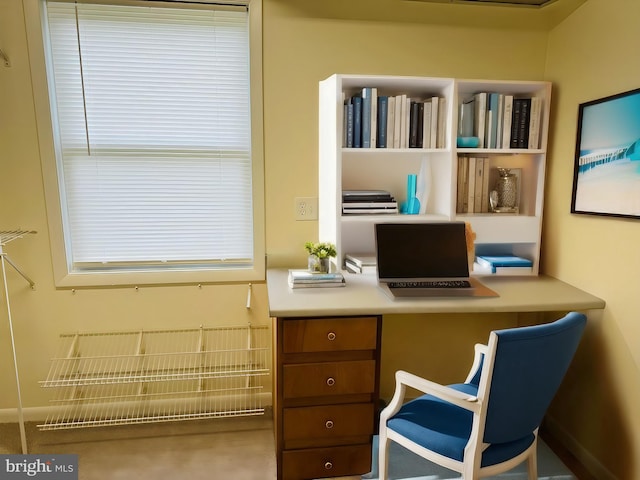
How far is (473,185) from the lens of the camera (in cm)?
215

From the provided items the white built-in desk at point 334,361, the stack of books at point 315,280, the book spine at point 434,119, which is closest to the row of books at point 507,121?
the book spine at point 434,119

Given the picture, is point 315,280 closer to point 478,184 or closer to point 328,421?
point 328,421

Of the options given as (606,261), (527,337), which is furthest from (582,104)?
(527,337)

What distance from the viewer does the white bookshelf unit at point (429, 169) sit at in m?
1.93

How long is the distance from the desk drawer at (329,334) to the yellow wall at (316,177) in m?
0.66

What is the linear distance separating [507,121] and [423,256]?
789 millimetres

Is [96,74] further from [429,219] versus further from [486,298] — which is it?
[486,298]

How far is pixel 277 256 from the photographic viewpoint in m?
2.21

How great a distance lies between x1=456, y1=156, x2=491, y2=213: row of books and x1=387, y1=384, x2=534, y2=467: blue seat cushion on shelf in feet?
3.11

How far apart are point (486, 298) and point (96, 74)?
2051 mm

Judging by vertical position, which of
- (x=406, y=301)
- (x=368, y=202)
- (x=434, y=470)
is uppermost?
(x=368, y=202)

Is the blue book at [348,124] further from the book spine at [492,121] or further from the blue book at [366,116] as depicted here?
the book spine at [492,121]

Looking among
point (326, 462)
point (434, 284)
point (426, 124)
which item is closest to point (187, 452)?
point (326, 462)

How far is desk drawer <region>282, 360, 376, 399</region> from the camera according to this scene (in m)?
1.65
